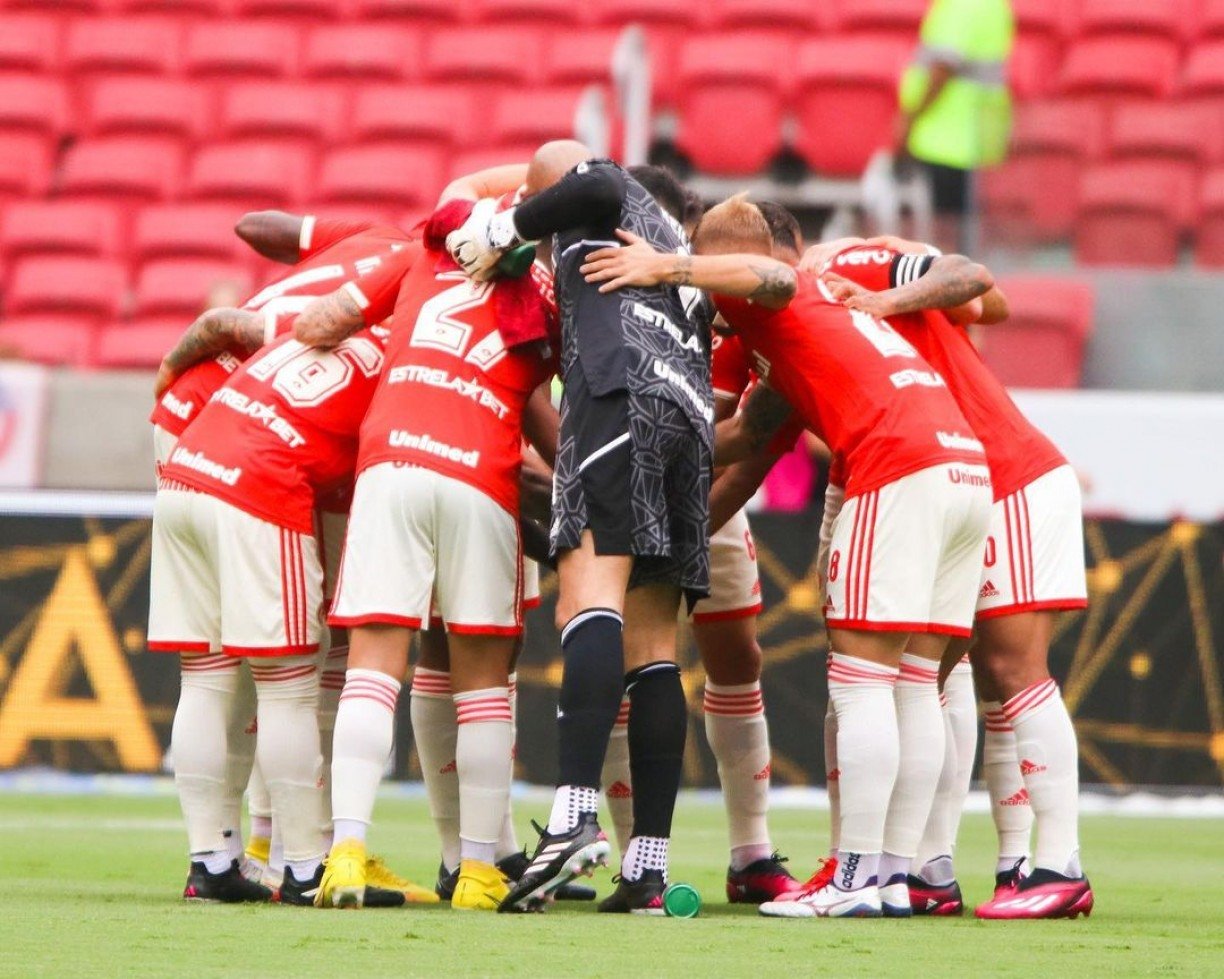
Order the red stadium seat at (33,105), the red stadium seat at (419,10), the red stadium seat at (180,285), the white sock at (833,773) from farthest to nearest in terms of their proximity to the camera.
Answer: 1. the red stadium seat at (419,10)
2. the red stadium seat at (33,105)
3. the red stadium seat at (180,285)
4. the white sock at (833,773)

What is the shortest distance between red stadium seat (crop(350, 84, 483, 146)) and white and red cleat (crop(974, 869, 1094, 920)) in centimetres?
906

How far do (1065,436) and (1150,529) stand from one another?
26.0 inches

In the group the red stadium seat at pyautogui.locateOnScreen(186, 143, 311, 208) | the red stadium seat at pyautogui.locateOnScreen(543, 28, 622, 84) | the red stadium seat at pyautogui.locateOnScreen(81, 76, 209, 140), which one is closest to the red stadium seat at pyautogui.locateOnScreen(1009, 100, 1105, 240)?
the red stadium seat at pyautogui.locateOnScreen(543, 28, 622, 84)

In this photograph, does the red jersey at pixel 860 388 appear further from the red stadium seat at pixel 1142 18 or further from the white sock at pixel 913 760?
the red stadium seat at pixel 1142 18

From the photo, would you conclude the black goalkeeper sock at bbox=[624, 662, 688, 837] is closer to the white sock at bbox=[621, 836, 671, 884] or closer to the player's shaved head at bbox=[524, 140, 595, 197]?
the white sock at bbox=[621, 836, 671, 884]

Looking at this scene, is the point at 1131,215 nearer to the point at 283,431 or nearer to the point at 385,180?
the point at 385,180

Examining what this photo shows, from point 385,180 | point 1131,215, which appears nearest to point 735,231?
point 1131,215

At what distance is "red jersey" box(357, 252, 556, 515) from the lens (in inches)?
193

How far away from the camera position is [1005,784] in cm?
549

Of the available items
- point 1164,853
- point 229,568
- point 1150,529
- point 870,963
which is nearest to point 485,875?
point 229,568

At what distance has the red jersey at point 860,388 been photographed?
4934 mm

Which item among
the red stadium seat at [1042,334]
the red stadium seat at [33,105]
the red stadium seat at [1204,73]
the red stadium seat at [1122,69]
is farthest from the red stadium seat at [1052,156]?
the red stadium seat at [33,105]

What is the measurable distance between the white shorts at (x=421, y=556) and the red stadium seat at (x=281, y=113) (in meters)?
8.94

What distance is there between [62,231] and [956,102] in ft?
18.7
